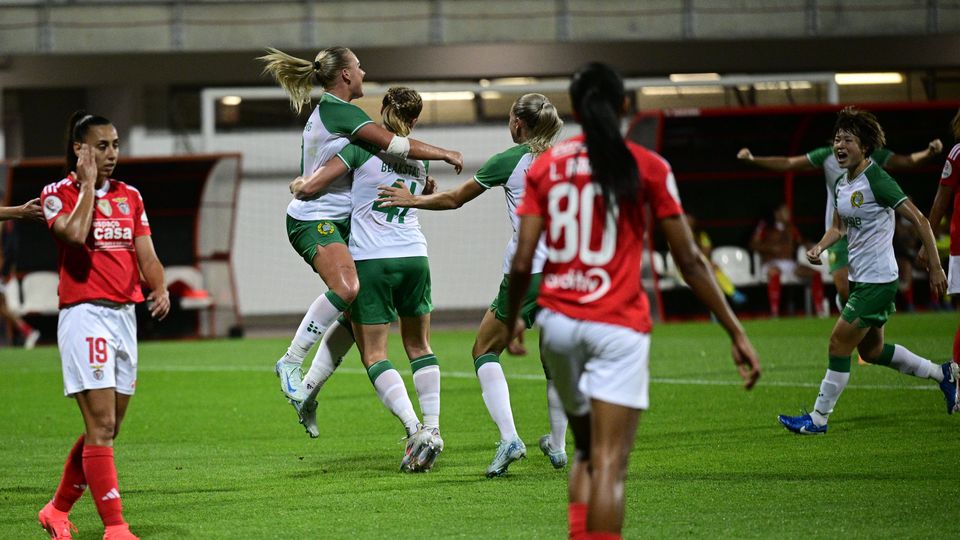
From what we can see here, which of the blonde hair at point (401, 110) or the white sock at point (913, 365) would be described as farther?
the white sock at point (913, 365)

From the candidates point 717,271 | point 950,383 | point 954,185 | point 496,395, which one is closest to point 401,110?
point 496,395

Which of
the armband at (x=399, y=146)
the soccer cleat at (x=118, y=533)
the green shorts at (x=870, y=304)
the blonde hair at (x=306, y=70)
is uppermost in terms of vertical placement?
the blonde hair at (x=306, y=70)

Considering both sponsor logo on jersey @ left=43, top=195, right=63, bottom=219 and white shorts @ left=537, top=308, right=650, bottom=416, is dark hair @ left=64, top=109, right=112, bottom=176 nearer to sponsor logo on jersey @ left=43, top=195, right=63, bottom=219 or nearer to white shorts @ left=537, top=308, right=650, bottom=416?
sponsor logo on jersey @ left=43, top=195, right=63, bottom=219

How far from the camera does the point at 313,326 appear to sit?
27.7 ft

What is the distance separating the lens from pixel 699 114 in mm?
21797

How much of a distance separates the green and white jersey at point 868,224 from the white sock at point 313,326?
3.69m

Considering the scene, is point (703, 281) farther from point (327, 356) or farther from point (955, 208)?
point (955, 208)

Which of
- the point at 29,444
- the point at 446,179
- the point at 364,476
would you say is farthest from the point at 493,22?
the point at 364,476

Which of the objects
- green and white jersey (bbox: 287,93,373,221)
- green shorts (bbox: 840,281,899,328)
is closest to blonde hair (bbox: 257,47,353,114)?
green and white jersey (bbox: 287,93,373,221)

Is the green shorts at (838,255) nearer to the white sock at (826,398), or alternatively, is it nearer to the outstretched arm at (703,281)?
the white sock at (826,398)

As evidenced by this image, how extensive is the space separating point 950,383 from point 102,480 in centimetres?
670

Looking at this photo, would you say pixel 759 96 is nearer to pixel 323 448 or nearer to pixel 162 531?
pixel 323 448

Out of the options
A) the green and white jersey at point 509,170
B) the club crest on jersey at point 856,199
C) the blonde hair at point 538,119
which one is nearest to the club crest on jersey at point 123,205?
the green and white jersey at point 509,170

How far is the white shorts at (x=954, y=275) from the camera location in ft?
32.0
